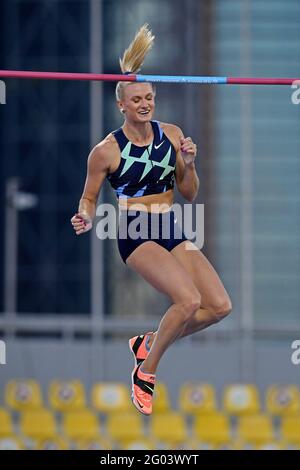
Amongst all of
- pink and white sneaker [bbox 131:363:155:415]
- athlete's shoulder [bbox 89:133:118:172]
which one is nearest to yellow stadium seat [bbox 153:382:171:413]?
pink and white sneaker [bbox 131:363:155:415]

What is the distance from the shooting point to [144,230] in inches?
370

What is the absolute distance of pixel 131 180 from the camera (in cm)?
939

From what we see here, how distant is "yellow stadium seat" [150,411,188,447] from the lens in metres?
16.0

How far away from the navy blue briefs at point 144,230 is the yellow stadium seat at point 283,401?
8.50 m

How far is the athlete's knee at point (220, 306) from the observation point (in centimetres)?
920

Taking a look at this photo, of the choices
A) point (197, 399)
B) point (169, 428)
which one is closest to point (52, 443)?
point (169, 428)

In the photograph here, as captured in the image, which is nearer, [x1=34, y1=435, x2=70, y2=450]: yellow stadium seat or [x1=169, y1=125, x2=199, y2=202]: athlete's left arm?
[x1=169, y1=125, x2=199, y2=202]: athlete's left arm

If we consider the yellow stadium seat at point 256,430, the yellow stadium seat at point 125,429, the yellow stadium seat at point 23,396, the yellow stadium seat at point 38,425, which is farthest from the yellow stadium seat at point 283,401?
the yellow stadium seat at point 38,425

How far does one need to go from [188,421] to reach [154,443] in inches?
120

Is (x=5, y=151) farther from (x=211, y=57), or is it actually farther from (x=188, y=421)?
(x=188, y=421)

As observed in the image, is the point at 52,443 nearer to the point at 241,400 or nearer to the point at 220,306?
the point at 241,400

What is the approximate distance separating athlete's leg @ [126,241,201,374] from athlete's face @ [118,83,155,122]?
3.19 ft

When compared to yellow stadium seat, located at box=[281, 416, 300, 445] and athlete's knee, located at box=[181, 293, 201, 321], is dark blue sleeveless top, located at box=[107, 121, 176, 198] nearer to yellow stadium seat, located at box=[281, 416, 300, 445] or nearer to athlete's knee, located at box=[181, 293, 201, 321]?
athlete's knee, located at box=[181, 293, 201, 321]

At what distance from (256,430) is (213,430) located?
0.58m
